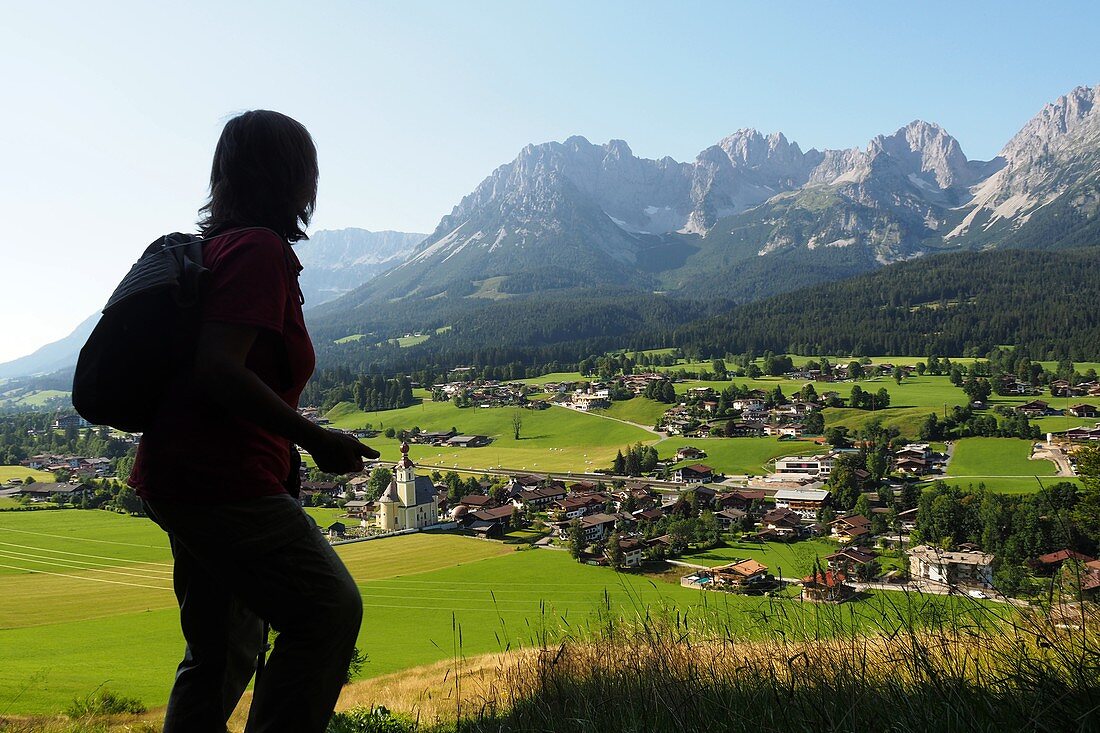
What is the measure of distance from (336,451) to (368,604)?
26377 millimetres

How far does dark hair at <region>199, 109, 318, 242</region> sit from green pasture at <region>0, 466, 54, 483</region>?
73712 millimetres

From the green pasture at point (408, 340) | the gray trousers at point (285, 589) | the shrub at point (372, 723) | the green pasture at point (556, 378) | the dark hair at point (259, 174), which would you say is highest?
the green pasture at point (408, 340)

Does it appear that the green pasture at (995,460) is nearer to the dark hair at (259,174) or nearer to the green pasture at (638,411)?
the green pasture at (638,411)

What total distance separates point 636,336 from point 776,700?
149 m

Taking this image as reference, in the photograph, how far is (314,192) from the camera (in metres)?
2.39

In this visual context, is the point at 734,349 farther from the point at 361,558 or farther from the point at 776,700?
the point at 776,700

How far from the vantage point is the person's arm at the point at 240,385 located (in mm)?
1821

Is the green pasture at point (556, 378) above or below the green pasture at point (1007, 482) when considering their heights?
above

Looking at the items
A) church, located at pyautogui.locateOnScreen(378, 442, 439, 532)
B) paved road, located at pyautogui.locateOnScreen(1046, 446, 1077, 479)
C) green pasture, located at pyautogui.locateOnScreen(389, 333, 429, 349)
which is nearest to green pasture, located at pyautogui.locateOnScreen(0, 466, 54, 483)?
church, located at pyautogui.locateOnScreen(378, 442, 439, 532)

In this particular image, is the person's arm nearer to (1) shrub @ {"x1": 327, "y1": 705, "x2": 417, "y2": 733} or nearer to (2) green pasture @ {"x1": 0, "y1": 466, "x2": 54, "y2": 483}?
(1) shrub @ {"x1": 327, "y1": 705, "x2": 417, "y2": 733}

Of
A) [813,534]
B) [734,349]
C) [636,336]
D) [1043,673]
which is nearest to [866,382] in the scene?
[734,349]

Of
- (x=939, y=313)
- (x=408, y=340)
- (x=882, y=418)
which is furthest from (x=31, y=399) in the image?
(x=939, y=313)

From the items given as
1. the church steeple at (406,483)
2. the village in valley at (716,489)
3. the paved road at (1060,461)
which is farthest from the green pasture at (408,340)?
the paved road at (1060,461)

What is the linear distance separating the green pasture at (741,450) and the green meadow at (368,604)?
80.5ft
